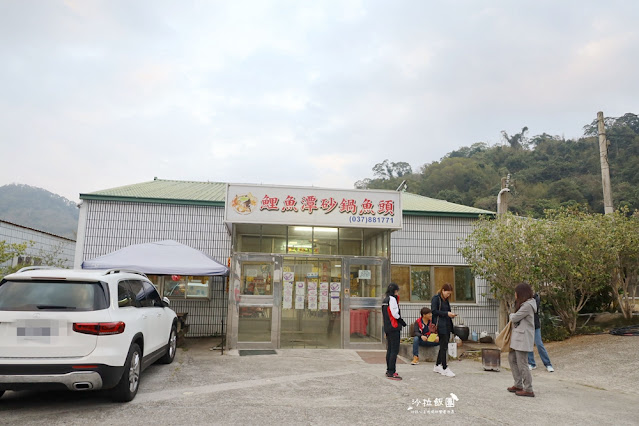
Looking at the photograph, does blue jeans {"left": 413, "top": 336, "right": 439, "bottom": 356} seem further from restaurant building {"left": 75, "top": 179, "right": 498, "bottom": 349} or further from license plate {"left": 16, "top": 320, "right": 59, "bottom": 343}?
license plate {"left": 16, "top": 320, "right": 59, "bottom": 343}

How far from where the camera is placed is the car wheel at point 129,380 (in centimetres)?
536

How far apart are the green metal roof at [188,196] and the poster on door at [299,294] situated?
383 centimetres

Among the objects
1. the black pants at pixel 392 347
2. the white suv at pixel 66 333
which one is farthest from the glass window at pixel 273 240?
the white suv at pixel 66 333

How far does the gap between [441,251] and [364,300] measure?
3.90 meters

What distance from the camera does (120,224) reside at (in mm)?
12508

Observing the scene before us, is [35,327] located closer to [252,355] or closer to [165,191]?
[252,355]

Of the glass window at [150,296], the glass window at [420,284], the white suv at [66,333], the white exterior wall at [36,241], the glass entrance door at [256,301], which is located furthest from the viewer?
the glass window at [420,284]

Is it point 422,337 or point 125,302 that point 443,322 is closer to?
point 422,337

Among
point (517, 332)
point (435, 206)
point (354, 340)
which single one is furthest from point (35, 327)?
point (435, 206)

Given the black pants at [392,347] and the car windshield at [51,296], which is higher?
the car windshield at [51,296]

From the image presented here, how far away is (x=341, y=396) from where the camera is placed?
613cm

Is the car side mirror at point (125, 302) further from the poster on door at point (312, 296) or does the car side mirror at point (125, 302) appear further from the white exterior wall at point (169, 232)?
the white exterior wall at point (169, 232)

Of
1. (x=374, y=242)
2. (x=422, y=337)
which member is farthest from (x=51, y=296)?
(x=374, y=242)

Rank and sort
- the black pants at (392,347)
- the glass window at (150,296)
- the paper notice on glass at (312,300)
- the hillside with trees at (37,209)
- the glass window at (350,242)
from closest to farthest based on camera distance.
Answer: the glass window at (150,296) < the black pants at (392,347) < the paper notice on glass at (312,300) < the glass window at (350,242) < the hillside with trees at (37,209)
